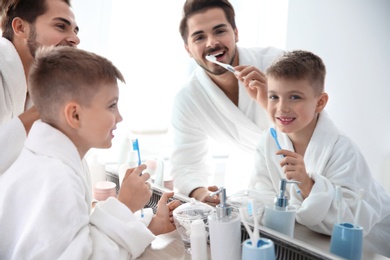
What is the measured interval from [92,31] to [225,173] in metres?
0.99

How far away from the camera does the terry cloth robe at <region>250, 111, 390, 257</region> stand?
836mm

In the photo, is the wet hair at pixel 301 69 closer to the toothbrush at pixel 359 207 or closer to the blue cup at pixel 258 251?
the toothbrush at pixel 359 207

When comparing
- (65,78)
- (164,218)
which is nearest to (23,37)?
(65,78)

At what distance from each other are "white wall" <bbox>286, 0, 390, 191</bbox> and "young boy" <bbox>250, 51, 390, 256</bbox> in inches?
4.2

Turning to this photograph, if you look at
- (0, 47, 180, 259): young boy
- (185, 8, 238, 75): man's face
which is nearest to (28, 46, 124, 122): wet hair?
(0, 47, 180, 259): young boy

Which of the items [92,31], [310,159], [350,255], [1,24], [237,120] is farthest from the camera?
[92,31]

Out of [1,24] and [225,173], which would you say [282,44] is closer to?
[225,173]

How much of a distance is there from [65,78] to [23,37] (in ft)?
1.79

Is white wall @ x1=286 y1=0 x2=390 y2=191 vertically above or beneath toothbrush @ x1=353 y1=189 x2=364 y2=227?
above

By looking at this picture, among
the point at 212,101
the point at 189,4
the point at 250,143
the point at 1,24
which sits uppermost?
the point at 189,4

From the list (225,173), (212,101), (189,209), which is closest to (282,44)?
(212,101)

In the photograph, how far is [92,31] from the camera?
175cm

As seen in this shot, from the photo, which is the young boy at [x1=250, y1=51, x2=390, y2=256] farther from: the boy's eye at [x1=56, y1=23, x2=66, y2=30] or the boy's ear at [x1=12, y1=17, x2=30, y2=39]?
the boy's ear at [x1=12, y1=17, x2=30, y2=39]

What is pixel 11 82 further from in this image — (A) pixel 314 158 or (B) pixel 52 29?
(A) pixel 314 158
